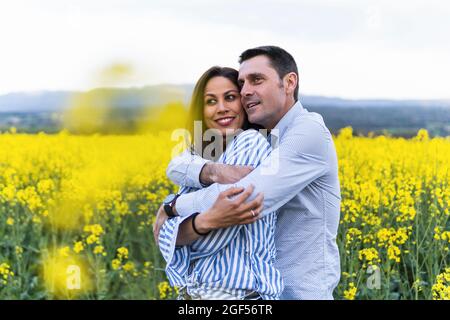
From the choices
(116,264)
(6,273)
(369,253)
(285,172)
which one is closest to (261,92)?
(285,172)

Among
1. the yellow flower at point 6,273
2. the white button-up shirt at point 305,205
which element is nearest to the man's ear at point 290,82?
the white button-up shirt at point 305,205

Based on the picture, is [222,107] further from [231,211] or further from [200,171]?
[231,211]

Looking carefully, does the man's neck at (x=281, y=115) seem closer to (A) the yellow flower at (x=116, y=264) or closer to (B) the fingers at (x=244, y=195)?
(B) the fingers at (x=244, y=195)

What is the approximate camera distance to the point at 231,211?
5.10ft

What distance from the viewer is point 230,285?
158 cm

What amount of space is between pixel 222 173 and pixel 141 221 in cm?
250

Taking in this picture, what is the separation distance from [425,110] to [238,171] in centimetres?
208

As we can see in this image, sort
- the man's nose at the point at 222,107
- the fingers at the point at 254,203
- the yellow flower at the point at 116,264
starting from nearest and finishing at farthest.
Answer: the fingers at the point at 254,203
the man's nose at the point at 222,107
the yellow flower at the point at 116,264

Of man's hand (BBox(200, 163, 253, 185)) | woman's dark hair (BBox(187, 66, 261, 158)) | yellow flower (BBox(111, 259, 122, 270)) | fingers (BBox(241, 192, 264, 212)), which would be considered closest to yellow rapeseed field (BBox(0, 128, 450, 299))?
yellow flower (BBox(111, 259, 122, 270))

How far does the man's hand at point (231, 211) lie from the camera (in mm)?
1553

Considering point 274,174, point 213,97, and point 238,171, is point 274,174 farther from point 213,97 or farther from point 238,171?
point 213,97

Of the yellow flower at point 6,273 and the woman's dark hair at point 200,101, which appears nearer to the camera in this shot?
the woman's dark hair at point 200,101
